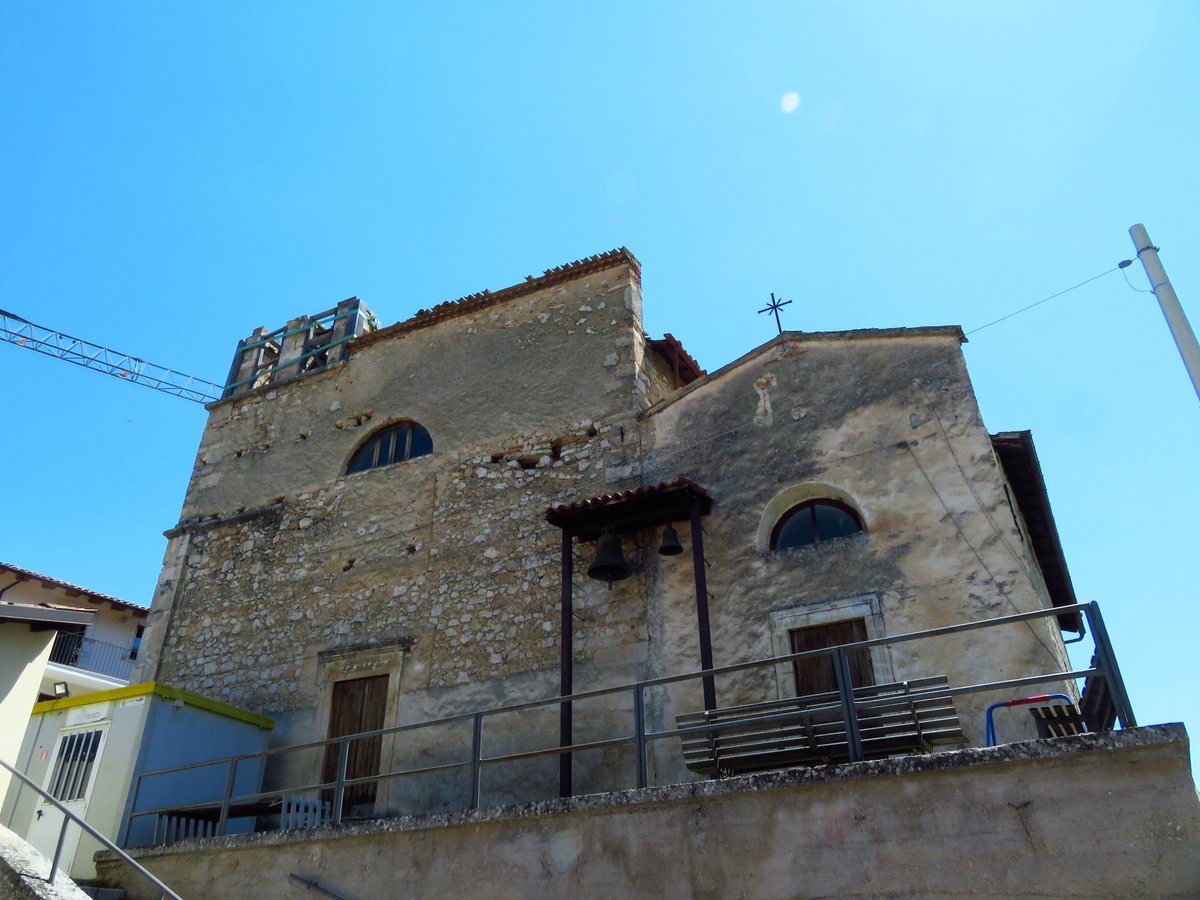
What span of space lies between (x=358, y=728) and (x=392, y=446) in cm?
429

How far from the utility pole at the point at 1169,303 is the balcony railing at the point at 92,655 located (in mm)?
22805

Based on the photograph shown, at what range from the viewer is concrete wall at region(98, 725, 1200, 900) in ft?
18.2

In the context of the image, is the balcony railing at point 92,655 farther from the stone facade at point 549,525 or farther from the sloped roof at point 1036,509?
the sloped roof at point 1036,509

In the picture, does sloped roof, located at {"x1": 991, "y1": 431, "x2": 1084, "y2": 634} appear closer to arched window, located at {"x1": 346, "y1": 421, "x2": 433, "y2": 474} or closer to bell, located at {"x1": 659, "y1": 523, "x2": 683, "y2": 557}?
A: bell, located at {"x1": 659, "y1": 523, "x2": 683, "y2": 557}

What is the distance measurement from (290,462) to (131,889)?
693cm

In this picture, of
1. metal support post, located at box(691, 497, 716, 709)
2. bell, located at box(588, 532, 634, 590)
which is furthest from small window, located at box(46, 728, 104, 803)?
metal support post, located at box(691, 497, 716, 709)

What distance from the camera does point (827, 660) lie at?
9.56m

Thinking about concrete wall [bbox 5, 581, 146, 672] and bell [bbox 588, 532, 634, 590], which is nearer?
bell [bbox 588, 532, 634, 590]

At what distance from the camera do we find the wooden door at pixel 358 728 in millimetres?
11391

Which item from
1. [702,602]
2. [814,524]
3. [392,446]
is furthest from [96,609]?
[814,524]

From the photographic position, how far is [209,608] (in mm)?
14055

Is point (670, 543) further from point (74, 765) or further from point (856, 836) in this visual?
point (74, 765)

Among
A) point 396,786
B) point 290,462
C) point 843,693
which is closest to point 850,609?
point 843,693

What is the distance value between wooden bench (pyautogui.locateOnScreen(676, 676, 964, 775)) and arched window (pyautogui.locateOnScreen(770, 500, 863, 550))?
2148mm
